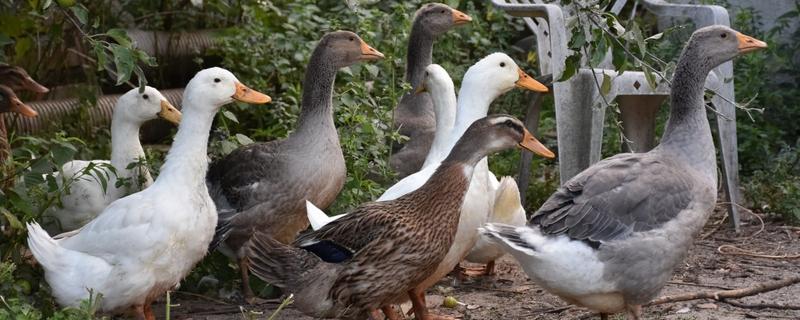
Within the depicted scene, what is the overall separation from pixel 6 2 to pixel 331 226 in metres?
2.86

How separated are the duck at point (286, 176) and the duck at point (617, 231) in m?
1.35

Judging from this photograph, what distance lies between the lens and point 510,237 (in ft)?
16.9

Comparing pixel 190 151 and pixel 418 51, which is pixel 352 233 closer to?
pixel 190 151

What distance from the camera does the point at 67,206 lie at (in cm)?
647

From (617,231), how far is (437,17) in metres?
3.20

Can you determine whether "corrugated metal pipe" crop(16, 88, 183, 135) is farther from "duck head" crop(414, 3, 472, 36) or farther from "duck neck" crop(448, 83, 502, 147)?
"duck neck" crop(448, 83, 502, 147)

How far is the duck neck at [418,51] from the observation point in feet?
25.9

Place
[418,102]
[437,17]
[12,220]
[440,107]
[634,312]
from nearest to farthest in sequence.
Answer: [634,312] → [12,220] → [440,107] → [418,102] → [437,17]

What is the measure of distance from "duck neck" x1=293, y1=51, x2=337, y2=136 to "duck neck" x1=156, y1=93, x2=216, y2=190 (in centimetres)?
83

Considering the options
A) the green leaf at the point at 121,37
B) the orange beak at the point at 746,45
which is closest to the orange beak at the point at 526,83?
the orange beak at the point at 746,45

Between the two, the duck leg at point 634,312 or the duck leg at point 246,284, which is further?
the duck leg at point 246,284

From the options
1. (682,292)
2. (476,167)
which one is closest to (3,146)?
(476,167)

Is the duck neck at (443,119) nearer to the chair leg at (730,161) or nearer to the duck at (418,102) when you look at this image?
the duck at (418,102)

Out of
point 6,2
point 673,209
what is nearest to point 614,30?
point 673,209
